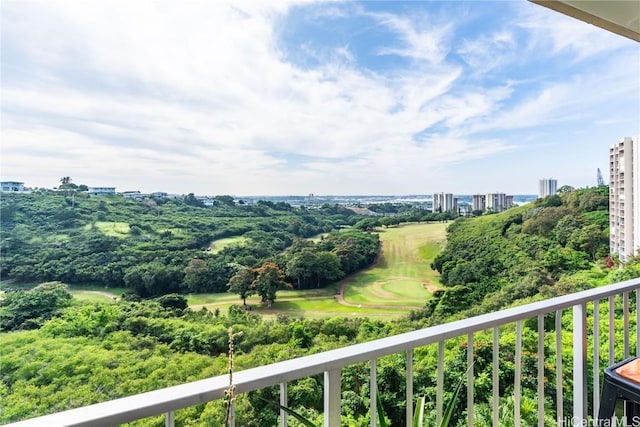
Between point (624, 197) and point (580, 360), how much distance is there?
387cm

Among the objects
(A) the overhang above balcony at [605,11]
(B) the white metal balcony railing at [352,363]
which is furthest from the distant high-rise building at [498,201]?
(B) the white metal balcony railing at [352,363]

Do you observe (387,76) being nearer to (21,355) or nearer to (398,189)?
(398,189)

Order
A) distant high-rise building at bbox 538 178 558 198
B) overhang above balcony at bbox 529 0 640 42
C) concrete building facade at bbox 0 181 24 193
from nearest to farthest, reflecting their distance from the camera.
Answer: overhang above balcony at bbox 529 0 640 42 < concrete building facade at bbox 0 181 24 193 < distant high-rise building at bbox 538 178 558 198

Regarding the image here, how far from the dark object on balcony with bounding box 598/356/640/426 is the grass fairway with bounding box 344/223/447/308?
8.72ft

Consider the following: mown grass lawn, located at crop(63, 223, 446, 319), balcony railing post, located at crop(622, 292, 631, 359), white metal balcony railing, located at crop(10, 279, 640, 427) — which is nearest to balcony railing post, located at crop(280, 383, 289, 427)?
white metal balcony railing, located at crop(10, 279, 640, 427)

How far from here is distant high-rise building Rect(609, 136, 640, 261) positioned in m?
4.24

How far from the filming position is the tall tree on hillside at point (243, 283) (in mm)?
3377

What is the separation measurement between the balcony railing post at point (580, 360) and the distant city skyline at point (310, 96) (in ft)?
9.12

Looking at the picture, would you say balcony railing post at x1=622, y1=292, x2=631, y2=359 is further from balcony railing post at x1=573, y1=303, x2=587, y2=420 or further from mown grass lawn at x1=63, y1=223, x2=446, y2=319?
mown grass lawn at x1=63, y1=223, x2=446, y2=319

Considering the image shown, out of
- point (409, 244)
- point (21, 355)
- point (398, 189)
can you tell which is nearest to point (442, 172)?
point (398, 189)

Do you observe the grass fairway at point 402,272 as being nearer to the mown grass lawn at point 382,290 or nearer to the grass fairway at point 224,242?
the mown grass lawn at point 382,290

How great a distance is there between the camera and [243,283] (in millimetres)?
3426

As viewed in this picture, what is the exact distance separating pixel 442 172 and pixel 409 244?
3.61 feet

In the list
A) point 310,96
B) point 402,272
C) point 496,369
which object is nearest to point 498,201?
point 402,272
